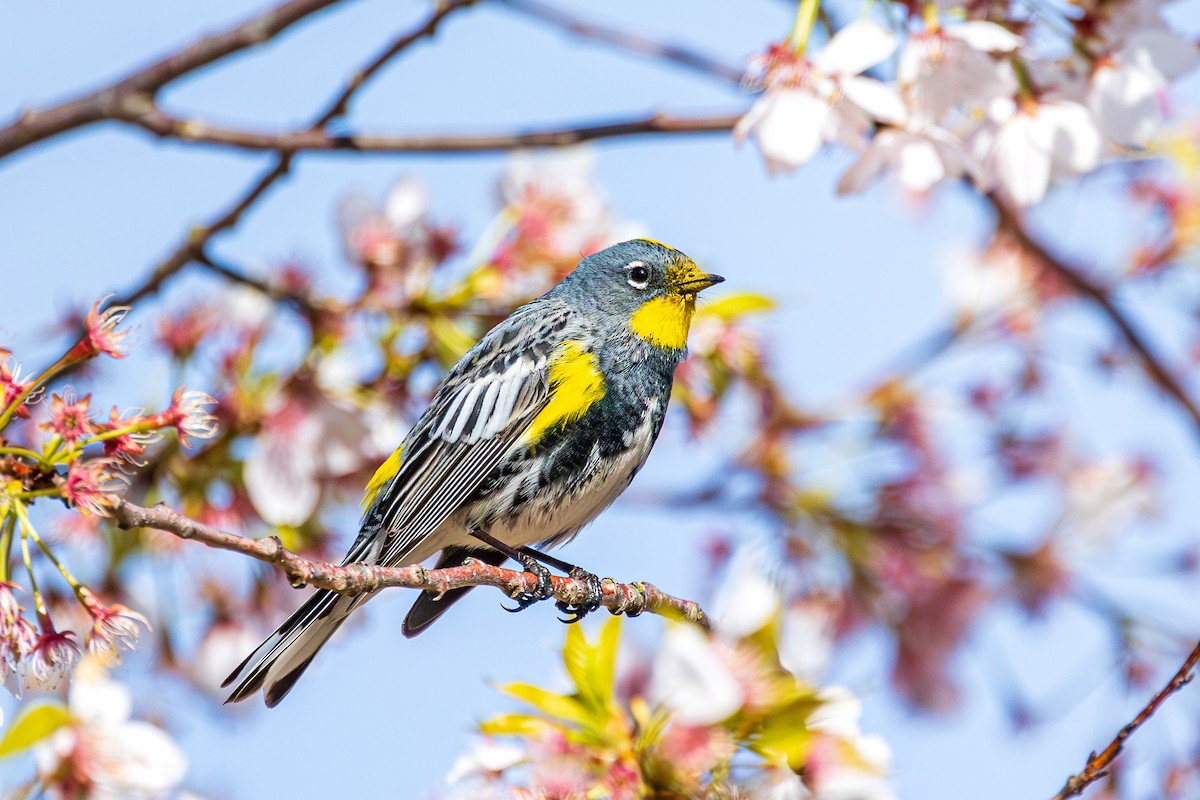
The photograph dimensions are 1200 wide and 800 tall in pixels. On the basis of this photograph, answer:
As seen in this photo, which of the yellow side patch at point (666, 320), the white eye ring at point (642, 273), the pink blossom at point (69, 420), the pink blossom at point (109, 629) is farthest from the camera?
the white eye ring at point (642, 273)

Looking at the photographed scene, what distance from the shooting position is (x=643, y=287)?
14.2 ft

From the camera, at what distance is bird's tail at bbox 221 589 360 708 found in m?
3.34

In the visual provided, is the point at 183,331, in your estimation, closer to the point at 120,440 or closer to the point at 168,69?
the point at 168,69

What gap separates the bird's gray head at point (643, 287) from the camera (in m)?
4.19

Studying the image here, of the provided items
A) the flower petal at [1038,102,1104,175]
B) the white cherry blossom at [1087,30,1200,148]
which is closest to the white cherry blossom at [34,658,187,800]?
the flower petal at [1038,102,1104,175]

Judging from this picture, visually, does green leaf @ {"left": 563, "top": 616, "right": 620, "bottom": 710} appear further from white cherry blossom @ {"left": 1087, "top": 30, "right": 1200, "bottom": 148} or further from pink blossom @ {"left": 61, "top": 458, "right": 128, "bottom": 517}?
white cherry blossom @ {"left": 1087, "top": 30, "right": 1200, "bottom": 148}

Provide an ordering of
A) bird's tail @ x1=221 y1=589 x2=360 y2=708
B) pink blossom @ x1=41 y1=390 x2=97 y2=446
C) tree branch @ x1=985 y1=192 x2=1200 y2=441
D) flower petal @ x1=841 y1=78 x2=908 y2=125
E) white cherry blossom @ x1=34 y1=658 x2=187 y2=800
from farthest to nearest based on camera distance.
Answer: tree branch @ x1=985 y1=192 x2=1200 y2=441 < bird's tail @ x1=221 y1=589 x2=360 y2=708 < flower petal @ x1=841 y1=78 x2=908 y2=125 < white cherry blossom @ x1=34 y1=658 x2=187 y2=800 < pink blossom @ x1=41 y1=390 x2=97 y2=446

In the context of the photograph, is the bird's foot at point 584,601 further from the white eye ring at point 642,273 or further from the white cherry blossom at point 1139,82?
the white cherry blossom at point 1139,82

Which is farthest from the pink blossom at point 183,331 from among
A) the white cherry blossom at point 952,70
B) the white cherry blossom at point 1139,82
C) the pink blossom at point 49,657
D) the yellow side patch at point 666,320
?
the white cherry blossom at point 1139,82

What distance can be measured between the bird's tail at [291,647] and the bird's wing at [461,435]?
34cm

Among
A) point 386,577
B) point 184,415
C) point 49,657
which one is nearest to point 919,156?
point 386,577

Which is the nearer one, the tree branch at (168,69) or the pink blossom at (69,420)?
the pink blossom at (69,420)

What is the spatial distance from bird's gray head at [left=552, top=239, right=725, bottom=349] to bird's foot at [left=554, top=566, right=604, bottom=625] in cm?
75

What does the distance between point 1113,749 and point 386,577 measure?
1.27 meters
